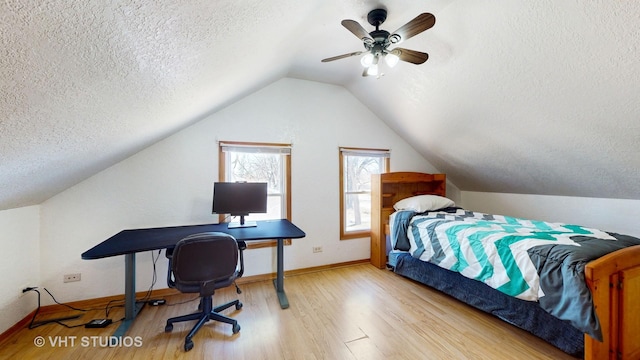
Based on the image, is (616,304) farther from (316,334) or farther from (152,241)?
(152,241)

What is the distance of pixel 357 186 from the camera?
3.78 metres

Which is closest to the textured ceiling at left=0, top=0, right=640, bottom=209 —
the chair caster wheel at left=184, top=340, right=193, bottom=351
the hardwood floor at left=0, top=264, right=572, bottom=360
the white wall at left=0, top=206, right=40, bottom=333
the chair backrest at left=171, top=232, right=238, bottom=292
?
the white wall at left=0, top=206, right=40, bottom=333

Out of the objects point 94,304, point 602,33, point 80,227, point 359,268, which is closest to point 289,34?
point 602,33

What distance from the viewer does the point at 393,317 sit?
2.28 m

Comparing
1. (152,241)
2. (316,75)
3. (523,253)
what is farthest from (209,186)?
(523,253)

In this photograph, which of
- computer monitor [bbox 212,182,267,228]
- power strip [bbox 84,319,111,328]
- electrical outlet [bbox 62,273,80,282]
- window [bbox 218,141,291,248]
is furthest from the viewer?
window [bbox 218,141,291,248]

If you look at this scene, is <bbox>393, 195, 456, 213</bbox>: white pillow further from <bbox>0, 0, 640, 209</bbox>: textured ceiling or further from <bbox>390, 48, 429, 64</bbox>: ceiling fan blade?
<bbox>390, 48, 429, 64</bbox>: ceiling fan blade

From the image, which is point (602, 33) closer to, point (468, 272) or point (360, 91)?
point (468, 272)

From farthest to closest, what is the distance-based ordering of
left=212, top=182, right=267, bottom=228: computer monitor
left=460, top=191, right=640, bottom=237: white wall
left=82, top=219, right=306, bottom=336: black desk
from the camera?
left=212, top=182, right=267, bottom=228: computer monitor
left=460, top=191, right=640, bottom=237: white wall
left=82, top=219, right=306, bottom=336: black desk

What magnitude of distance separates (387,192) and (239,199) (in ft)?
7.34

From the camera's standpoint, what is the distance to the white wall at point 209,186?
7.99 ft

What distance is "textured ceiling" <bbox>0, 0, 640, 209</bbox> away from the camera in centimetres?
92

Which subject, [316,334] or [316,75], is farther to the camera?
[316,75]

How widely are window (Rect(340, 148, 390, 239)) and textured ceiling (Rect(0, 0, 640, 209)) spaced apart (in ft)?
2.94
